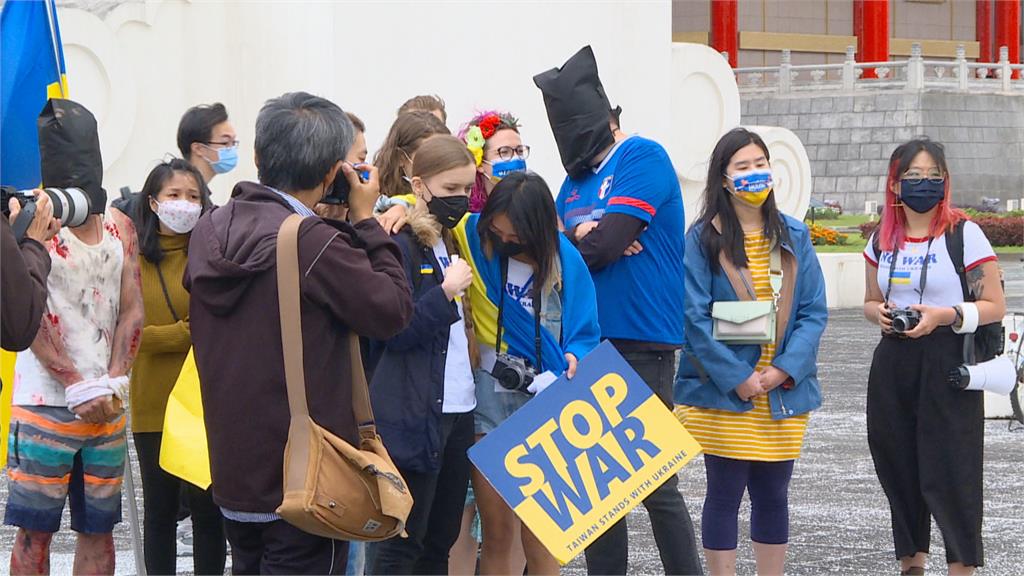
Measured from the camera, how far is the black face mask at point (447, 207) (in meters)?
4.33

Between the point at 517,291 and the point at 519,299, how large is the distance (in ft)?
0.09

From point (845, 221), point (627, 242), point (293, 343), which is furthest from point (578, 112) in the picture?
point (845, 221)

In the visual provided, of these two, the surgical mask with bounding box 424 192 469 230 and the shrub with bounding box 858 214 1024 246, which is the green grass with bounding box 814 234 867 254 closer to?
the shrub with bounding box 858 214 1024 246

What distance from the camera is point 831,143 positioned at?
1516 inches

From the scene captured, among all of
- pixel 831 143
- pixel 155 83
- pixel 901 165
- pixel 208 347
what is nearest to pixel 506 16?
pixel 155 83

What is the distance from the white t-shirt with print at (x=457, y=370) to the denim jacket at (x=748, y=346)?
3.29ft

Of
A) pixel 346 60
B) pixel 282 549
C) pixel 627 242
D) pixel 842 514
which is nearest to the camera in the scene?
pixel 282 549

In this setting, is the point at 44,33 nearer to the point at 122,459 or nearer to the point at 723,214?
the point at 122,459

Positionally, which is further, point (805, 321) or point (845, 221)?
point (845, 221)

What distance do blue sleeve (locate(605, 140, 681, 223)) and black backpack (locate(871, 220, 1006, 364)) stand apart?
3.47 feet

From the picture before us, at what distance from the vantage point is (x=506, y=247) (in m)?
4.49

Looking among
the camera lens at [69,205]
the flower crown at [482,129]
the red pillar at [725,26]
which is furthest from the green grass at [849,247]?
the camera lens at [69,205]

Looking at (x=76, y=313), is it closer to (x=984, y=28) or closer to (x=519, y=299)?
(x=519, y=299)

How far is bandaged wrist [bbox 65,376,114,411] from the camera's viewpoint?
445 cm
